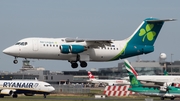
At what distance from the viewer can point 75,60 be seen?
66812mm

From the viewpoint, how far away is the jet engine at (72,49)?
212 feet

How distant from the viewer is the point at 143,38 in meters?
70.1

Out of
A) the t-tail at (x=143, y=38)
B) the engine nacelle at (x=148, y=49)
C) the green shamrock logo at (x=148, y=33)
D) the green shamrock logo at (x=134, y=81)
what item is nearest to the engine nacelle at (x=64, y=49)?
the t-tail at (x=143, y=38)

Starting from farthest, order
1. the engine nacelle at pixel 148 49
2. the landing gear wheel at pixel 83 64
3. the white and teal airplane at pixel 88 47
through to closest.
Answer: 1. the engine nacelle at pixel 148 49
2. the landing gear wheel at pixel 83 64
3. the white and teal airplane at pixel 88 47

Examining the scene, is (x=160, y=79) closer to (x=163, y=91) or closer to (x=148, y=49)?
(x=163, y=91)

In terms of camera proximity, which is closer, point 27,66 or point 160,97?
point 160,97

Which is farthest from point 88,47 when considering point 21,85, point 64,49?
point 21,85

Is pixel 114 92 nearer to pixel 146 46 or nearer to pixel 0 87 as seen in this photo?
pixel 146 46

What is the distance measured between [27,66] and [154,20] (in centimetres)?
13201

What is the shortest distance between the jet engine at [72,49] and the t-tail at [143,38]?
15.4ft

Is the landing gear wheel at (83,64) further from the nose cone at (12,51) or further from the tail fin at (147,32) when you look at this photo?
the nose cone at (12,51)

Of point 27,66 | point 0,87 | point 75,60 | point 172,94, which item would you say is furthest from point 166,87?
point 27,66

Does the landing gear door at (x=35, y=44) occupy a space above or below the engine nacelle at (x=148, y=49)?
above

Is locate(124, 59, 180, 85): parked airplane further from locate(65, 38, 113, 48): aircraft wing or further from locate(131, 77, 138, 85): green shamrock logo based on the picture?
locate(65, 38, 113, 48): aircraft wing
